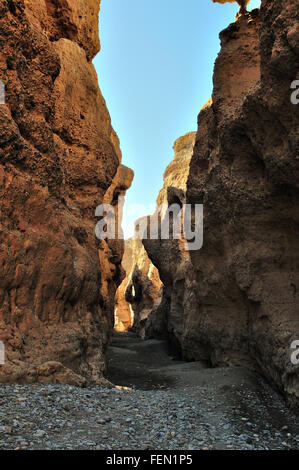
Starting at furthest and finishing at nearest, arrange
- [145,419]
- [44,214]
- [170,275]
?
1. [170,275]
2. [44,214]
3. [145,419]

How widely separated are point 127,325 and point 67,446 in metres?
47.7

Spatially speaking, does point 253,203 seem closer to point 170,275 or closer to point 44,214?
point 44,214

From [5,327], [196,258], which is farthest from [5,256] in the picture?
[196,258]

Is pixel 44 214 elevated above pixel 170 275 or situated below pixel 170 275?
above

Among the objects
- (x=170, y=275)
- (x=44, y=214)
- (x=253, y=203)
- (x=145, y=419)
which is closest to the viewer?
(x=145, y=419)

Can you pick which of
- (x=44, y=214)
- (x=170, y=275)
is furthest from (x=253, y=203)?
(x=170, y=275)

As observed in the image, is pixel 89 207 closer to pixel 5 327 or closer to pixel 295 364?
pixel 5 327

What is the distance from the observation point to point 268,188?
8875 mm

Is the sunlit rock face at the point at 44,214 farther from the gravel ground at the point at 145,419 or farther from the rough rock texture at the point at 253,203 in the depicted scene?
the rough rock texture at the point at 253,203

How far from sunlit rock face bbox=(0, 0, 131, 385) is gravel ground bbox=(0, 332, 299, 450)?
1.03m

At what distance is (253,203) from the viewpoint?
944cm

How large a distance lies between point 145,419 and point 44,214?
5251 mm

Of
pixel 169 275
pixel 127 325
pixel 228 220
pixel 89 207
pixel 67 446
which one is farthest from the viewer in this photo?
pixel 127 325
